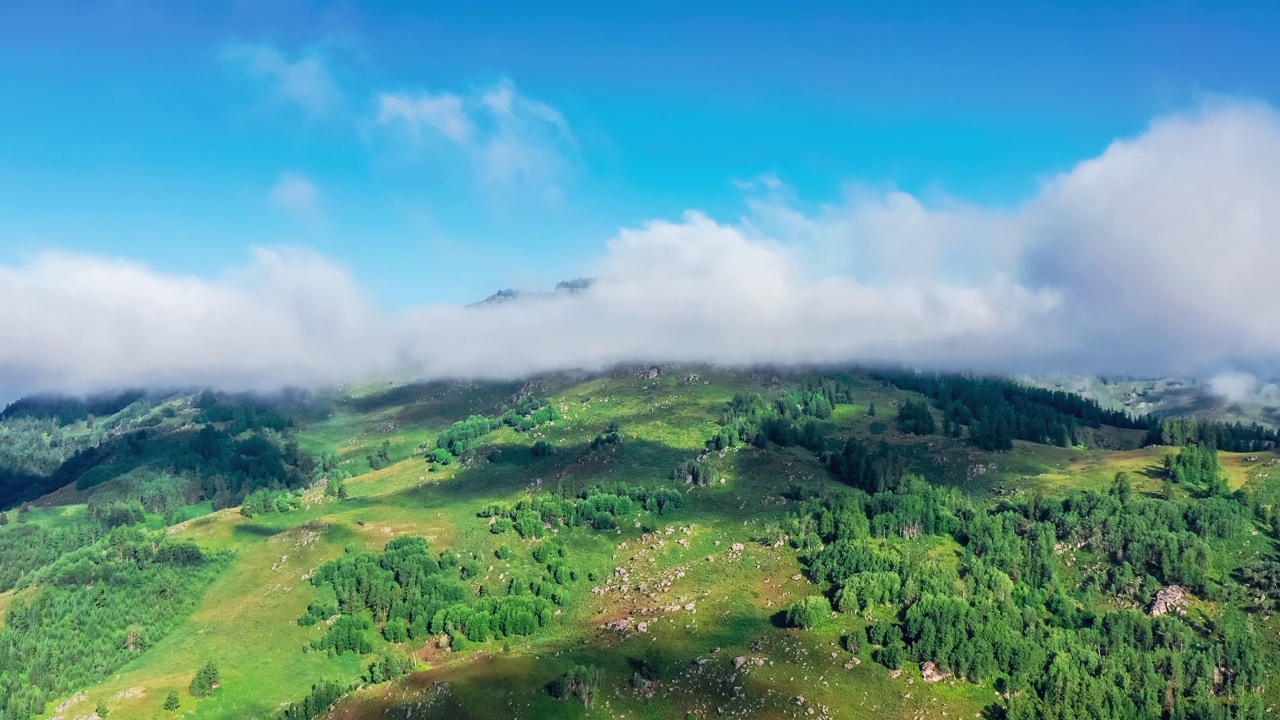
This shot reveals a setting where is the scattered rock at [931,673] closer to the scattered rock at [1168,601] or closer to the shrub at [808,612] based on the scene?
the shrub at [808,612]

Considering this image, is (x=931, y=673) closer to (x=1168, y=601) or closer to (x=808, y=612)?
(x=808, y=612)

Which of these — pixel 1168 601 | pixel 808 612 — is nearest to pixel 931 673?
pixel 808 612

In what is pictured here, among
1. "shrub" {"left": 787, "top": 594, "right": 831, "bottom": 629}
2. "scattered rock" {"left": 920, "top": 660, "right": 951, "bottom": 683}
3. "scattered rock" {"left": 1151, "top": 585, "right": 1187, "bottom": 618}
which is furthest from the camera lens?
"scattered rock" {"left": 1151, "top": 585, "right": 1187, "bottom": 618}

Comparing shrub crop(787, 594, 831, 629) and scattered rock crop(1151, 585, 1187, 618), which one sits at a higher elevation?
shrub crop(787, 594, 831, 629)

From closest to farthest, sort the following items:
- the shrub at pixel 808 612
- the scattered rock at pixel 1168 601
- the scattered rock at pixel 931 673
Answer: the scattered rock at pixel 931 673, the shrub at pixel 808 612, the scattered rock at pixel 1168 601

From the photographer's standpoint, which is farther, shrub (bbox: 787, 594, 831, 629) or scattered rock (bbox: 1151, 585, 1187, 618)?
scattered rock (bbox: 1151, 585, 1187, 618)

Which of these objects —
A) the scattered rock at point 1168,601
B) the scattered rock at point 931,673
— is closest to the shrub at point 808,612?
the scattered rock at point 931,673

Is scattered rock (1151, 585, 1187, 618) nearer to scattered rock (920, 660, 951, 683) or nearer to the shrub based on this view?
scattered rock (920, 660, 951, 683)

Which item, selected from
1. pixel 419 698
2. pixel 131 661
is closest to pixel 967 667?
pixel 419 698

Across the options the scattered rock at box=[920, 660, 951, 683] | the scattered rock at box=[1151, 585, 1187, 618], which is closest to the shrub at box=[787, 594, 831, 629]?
the scattered rock at box=[920, 660, 951, 683]

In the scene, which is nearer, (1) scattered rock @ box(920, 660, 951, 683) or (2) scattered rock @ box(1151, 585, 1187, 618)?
(1) scattered rock @ box(920, 660, 951, 683)

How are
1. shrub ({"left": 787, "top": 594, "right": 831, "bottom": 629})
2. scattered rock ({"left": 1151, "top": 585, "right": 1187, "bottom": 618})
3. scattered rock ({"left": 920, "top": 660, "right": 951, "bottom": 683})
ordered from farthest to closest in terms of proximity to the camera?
scattered rock ({"left": 1151, "top": 585, "right": 1187, "bottom": 618})
shrub ({"left": 787, "top": 594, "right": 831, "bottom": 629})
scattered rock ({"left": 920, "top": 660, "right": 951, "bottom": 683})

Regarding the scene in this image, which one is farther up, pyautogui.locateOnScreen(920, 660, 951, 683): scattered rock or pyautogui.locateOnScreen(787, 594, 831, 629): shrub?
pyautogui.locateOnScreen(787, 594, 831, 629): shrub
